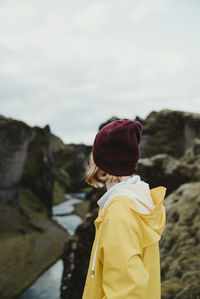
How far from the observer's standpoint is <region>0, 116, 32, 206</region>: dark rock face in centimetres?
5759

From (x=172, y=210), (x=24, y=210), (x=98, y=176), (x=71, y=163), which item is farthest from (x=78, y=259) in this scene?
(x=71, y=163)

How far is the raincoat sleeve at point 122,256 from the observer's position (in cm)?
279

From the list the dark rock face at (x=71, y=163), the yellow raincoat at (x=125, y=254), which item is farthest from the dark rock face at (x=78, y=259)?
the dark rock face at (x=71, y=163)

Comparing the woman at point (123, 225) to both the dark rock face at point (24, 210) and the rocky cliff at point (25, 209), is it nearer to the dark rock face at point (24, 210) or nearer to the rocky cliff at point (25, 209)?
the rocky cliff at point (25, 209)

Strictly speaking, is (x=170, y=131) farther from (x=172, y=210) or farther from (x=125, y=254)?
(x=125, y=254)

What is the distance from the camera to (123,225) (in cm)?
300

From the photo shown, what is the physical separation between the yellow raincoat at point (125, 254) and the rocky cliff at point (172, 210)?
425 centimetres

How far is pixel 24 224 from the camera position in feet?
184

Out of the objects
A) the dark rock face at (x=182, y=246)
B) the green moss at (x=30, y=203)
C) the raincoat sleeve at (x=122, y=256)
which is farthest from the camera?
the green moss at (x=30, y=203)

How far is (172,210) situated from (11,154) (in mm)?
50027

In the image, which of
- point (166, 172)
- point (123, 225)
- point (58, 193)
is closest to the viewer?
point (123, 225)

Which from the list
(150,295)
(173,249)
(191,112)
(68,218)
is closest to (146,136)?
(191,112)

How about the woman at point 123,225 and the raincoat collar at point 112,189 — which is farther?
the raincoat collar at point 112,189

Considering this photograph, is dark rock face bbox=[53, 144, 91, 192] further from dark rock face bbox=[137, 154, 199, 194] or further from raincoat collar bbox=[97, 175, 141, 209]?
Answer: raincoat collar bbox=[97, 175, 141, 209]
